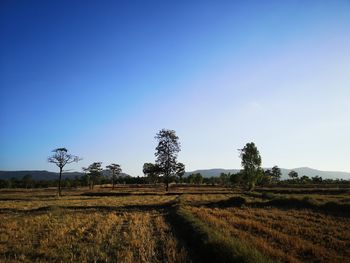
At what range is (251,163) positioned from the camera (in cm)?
8044

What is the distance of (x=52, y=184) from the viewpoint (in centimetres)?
14350

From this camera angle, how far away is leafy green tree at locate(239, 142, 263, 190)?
7897cm

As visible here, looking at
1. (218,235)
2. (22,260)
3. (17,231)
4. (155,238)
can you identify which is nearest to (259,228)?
(218,235)

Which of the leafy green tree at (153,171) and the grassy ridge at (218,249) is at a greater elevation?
the leafy green tree at (153,171)

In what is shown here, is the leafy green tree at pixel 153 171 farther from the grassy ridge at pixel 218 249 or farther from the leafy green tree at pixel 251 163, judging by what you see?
the grassy ridge at pixel 218 249

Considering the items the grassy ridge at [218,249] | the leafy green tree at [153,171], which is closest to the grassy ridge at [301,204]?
the grassy ridge at [218,249]

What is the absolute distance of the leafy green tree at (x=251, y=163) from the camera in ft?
259

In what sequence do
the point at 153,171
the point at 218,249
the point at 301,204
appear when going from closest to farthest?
1. the point at 218,249
2. the point at 301,204
3. the point at 153,171

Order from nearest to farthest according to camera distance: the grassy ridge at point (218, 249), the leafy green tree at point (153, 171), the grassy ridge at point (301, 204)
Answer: the grassy ridge at point (218, 249)
the grassy ridge at point (301, 204)
the leafy green tree at point (153, 171)

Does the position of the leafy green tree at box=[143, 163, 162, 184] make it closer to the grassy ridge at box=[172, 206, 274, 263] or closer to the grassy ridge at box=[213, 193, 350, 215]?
the grassy ridge at box=[213, 193, 350, 215]

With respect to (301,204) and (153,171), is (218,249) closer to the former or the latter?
(301,204)

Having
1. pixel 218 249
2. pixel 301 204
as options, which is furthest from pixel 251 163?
pixel 218 249

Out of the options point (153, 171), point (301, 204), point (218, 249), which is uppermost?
point (153, 171)

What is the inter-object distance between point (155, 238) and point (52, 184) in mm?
140855
